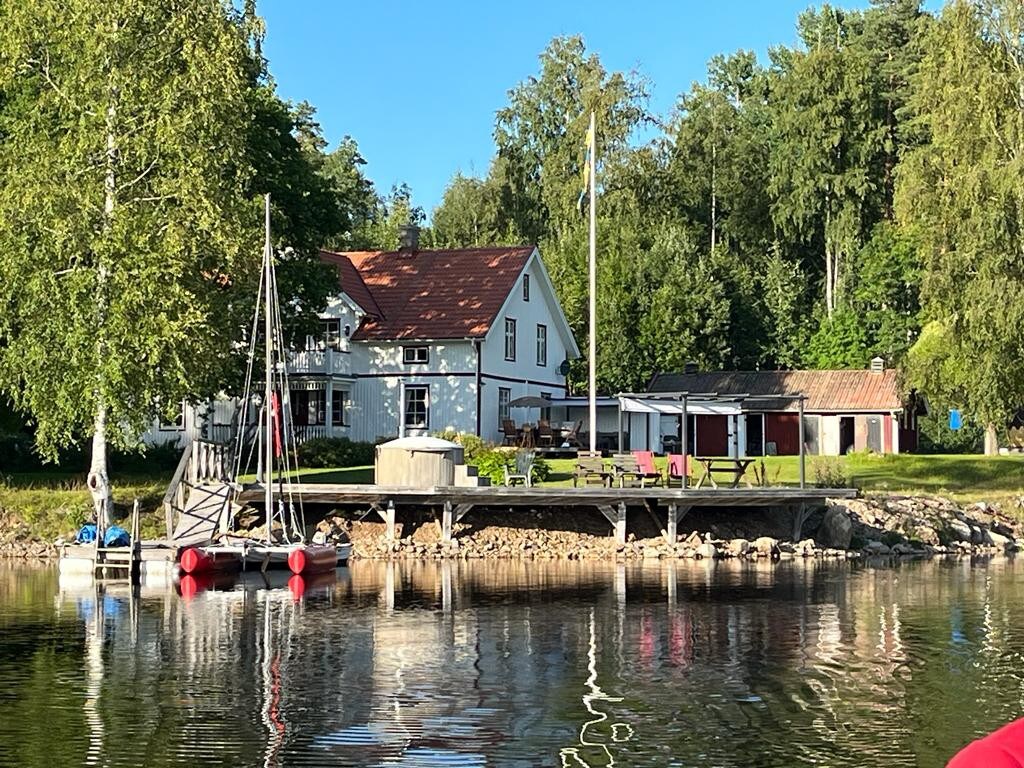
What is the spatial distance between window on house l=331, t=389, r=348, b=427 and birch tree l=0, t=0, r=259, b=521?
1643 centimetres

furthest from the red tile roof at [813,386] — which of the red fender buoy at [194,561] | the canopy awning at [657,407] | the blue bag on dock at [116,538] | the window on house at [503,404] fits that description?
the red fender buoy at [194,561]

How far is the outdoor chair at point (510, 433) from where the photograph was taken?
169ft

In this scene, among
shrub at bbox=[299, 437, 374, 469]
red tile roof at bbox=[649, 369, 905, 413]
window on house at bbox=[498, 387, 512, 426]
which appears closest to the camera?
shrub at bbox=[299, 437, 374, 469]

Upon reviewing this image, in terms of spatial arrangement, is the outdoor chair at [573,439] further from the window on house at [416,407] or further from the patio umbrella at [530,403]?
the window on house at [416,407]

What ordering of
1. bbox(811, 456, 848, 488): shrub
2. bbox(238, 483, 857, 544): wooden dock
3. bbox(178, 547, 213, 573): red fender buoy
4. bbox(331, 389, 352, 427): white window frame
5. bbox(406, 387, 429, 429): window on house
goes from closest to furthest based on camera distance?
bbox(178, 547, 213, 573): red fender buoy, bbox(238, 483, 857, 544): wooden dock, bbox(811, 456, 848, 488): shrub, bbox(406, 387, 429, 429): window on house, bbox(331, 389, 352, 427): white window frame

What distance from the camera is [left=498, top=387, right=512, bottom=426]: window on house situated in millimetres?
53125

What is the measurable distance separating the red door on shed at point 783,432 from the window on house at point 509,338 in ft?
41.2

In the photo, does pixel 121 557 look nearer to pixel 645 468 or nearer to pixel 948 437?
pixel 645 468

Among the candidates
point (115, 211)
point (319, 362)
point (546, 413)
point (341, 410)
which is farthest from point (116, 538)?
point (546, 413)

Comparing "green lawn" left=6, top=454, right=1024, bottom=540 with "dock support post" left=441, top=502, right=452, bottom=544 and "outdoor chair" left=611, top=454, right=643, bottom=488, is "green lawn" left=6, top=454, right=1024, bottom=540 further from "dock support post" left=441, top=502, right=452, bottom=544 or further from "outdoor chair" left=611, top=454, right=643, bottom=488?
"dock support post" left=441, top=502, right=452, bottom=544

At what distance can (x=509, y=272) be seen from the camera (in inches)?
2116

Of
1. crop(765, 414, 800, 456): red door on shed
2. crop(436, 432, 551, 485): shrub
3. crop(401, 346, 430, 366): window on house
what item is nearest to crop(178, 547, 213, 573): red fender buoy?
crop(436, 432, 551, 485): shrub

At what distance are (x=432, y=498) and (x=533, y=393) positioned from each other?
70.4ft

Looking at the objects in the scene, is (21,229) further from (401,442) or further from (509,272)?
(509,272)
